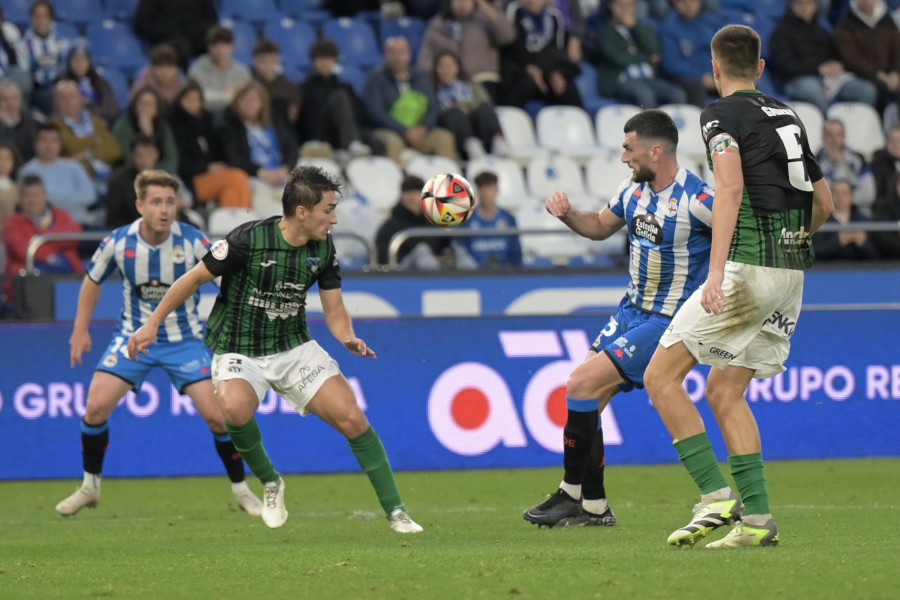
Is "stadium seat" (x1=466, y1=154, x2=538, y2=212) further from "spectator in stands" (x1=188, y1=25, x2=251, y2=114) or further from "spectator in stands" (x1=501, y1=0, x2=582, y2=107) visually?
"spectator in stands" (x1=188, y1=25, x2=251, y2=114)

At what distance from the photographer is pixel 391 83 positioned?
1549cm

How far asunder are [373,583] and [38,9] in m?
11.0

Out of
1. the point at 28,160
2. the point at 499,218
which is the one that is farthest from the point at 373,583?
the point at 28,160

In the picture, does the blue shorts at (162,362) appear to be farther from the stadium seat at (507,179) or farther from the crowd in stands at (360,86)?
the stadium seat at (507,179)

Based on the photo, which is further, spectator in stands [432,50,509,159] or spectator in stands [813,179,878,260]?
spectator in stands [432,50,509,159]

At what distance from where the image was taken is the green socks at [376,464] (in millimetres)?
7352

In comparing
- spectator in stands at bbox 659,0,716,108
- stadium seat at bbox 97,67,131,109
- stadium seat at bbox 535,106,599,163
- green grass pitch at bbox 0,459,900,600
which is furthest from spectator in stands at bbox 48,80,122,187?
spectator in stands at bbox 659,0,716,108

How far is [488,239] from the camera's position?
1356 cm

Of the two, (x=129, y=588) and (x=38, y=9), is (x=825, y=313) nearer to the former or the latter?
(x=129, y=588)

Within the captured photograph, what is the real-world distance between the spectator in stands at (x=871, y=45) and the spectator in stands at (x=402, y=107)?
205 inches

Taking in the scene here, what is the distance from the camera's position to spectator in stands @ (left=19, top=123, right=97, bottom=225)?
13.6 meters

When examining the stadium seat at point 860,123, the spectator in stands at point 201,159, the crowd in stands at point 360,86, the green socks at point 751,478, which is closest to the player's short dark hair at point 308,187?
the green socks at point 751,478

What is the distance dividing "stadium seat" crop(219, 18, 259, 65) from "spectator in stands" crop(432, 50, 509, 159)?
84.0 inches

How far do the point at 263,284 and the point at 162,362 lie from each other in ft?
6.20
